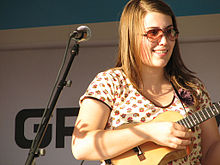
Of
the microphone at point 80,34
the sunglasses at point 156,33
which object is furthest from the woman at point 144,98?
the microphone at point 80,34

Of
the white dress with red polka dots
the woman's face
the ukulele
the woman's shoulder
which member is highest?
the woman's face

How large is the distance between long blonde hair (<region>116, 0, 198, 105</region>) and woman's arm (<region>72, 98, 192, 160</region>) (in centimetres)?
25

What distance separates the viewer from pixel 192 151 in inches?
65.6

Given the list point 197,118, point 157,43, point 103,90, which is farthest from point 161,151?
point 157,43

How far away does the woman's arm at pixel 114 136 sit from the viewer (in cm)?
157

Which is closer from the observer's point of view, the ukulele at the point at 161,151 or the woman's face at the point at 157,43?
the ukulele at the point at 161,151

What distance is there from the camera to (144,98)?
1708 mm

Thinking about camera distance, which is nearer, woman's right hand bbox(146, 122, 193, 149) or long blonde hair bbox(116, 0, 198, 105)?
woman's right hand bbox(146, 122, 193, 149)

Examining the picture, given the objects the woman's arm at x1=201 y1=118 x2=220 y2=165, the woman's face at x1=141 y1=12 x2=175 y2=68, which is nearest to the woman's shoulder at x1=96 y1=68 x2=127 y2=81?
the woman's face at x1=141 y1=12 x2=175 y2=68

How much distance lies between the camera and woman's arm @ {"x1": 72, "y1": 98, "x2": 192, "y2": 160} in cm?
157

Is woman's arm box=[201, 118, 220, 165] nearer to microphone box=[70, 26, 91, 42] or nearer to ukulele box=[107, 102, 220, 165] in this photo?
ukulele box=[107, 102, 220, 165]

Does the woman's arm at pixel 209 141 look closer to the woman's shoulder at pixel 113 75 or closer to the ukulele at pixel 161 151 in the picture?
the ukulele at pixel 161 151

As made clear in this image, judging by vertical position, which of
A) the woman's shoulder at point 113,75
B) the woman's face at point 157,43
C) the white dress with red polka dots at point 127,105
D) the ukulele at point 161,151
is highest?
the woman's face at point 157,43

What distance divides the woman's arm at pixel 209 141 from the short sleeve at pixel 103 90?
494mm
